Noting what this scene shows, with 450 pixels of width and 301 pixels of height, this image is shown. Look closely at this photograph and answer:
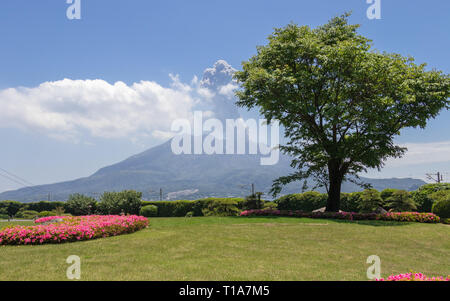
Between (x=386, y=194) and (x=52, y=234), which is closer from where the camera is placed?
(x=52, y=234)

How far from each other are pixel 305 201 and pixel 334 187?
645 cm

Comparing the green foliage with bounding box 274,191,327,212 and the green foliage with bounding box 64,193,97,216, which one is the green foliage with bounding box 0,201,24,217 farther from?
the green foliage with bounding box 274,191,327,212

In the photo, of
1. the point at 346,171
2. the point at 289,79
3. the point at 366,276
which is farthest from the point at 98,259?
the point at 346,171

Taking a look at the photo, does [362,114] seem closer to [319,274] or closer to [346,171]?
[346,171]

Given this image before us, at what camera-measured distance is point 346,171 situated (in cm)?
2545

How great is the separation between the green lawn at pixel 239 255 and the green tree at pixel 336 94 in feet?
29.4

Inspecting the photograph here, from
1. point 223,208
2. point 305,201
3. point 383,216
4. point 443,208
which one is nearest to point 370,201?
point 383,216

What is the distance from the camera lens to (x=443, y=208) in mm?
22047

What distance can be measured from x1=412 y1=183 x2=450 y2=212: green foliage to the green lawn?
10965 millimetres

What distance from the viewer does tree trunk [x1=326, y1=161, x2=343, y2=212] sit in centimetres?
2473

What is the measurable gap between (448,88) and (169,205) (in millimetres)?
28759

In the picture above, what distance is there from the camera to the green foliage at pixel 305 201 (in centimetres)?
3011

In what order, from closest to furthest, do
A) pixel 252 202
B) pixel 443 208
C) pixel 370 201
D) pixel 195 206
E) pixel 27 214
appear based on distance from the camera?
pixel 443 208
pixel 370 201
pixel 252 202
pixel 195 206
pixel 27 214

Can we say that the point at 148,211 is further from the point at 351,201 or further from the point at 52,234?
the point at 351,201
